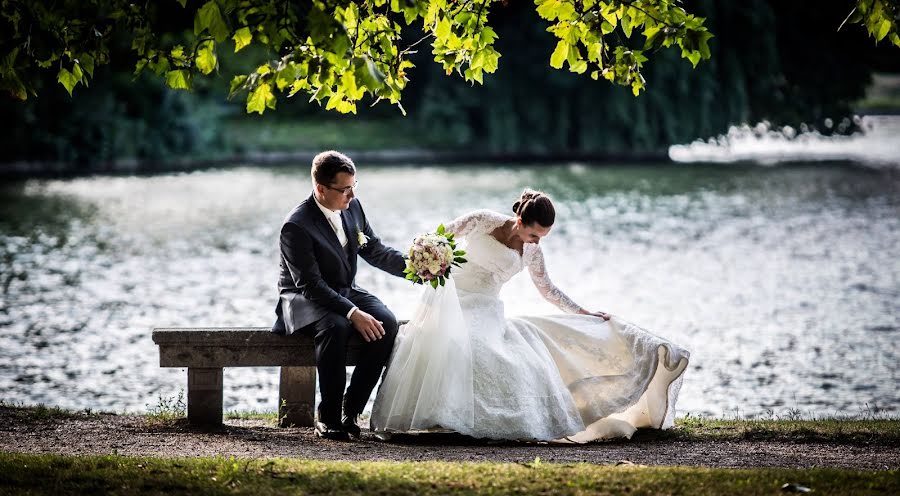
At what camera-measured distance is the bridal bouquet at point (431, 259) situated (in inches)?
275

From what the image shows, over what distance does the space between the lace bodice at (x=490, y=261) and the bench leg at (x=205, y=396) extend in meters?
1.60

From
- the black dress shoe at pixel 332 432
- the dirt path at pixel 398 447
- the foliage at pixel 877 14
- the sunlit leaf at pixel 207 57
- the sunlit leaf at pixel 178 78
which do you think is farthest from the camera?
the black dress shoe at pixel 332 432

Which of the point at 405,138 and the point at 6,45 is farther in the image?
the point at 405,138

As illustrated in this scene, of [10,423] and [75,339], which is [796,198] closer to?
[75,339]

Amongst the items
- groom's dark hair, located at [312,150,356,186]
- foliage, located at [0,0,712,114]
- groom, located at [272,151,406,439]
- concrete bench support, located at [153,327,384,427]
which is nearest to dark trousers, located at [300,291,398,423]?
groom, located at [272,151,406,439]

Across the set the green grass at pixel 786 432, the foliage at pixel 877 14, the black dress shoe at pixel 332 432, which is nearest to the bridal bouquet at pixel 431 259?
the black dress shoe at pixel 332 432

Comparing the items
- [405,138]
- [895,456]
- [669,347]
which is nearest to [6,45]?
[669,347]

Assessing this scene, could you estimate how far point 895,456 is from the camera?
6664 mm

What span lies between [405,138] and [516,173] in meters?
9.27

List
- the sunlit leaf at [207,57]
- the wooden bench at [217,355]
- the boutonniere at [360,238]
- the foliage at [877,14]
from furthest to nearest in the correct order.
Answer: the boutonniere at [360,238] → the wooden bench at [217,355] → the foliage at [877,14] → the sunlit leaf at [207,57]

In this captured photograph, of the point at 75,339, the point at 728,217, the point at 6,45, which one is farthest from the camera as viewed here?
the point at 728,217

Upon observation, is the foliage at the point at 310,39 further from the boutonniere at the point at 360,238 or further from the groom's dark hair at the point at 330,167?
the boutonniere at the point at 360,238

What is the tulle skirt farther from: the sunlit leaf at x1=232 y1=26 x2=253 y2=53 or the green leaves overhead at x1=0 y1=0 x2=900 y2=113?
the sunlit leaf at x1=232 y1=26 x2=253 y2=53

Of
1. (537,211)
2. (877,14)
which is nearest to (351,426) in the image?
(537,211)
